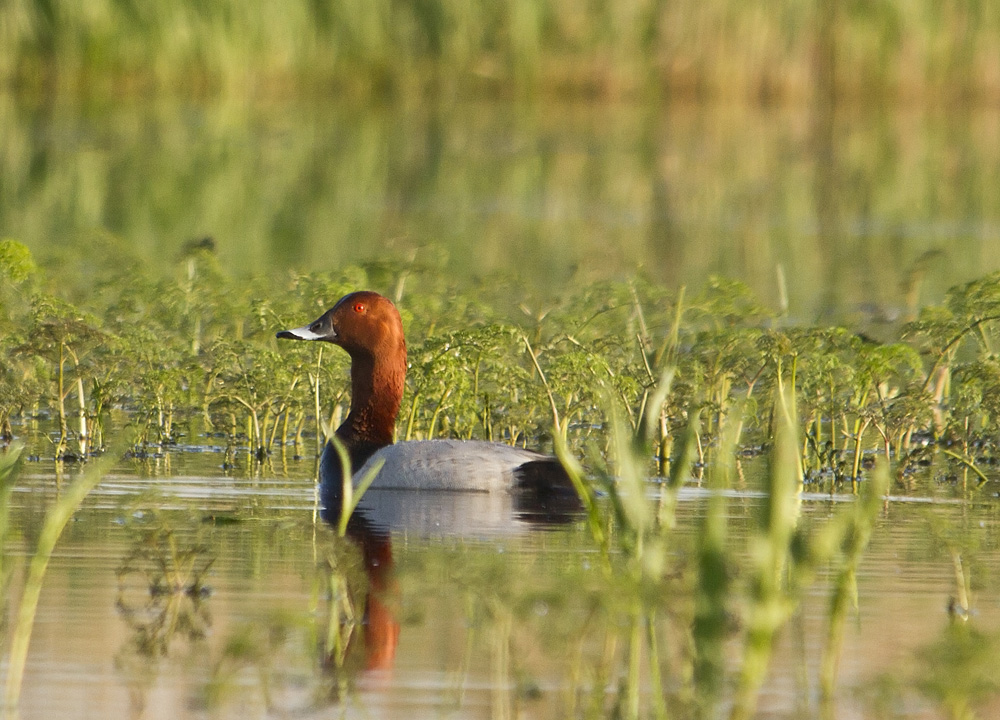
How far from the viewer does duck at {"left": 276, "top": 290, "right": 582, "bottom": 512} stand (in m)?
8.73

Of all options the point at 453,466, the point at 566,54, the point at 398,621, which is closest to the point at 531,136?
the point at 566,54

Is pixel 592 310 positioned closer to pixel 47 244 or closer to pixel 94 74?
pixel 47 244

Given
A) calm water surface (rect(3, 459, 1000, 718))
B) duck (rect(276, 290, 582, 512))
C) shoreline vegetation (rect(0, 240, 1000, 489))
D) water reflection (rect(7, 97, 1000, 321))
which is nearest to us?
calm water surface (rect(3, 459, 1000, 718))

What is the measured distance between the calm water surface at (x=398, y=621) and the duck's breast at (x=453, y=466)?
2.33 feet

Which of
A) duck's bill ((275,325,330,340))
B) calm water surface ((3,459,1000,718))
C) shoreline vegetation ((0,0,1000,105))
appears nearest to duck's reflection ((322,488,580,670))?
calm water surface ((3,459,1000,718))

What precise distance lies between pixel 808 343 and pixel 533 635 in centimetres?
401

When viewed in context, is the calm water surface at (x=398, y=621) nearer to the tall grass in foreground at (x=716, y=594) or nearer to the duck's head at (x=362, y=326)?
the tall grass in foreground at (x=716, y=594)

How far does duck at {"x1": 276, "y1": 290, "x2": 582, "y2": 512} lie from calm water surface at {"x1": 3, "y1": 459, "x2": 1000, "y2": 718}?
0.60 m

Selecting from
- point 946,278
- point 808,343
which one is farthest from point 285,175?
point 808,343

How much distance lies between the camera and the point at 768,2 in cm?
3039

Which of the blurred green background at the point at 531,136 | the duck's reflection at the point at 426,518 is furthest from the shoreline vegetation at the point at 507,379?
the blurred green background at the point at 531,136

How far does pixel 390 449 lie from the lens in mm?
9008

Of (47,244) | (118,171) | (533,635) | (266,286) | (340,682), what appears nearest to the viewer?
(340,682)

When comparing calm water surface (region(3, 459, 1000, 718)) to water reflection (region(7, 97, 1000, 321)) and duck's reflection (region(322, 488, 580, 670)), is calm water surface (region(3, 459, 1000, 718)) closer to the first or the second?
duck's reflection (region(322, 488, 580, 670))
